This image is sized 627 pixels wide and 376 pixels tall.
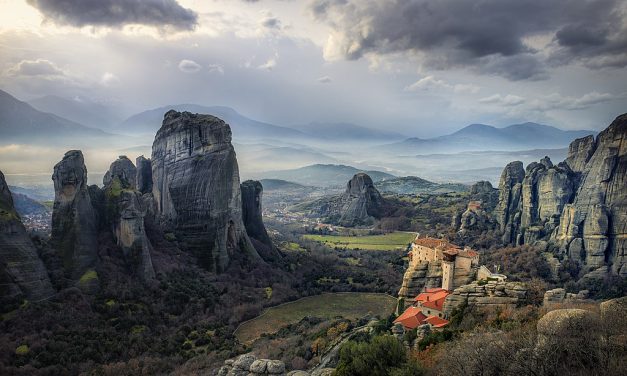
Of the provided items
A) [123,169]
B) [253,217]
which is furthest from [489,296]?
[123,169]

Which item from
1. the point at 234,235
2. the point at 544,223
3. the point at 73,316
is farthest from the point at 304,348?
the point at 544,223

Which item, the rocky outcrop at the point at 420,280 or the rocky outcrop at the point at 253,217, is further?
the rocky outcrop at the point at 253,217

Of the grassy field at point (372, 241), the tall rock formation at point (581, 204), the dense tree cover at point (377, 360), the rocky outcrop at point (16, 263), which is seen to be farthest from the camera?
the grassy field at point (372, 241)

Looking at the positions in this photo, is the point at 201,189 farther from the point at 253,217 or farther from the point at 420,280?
the point at 420,280

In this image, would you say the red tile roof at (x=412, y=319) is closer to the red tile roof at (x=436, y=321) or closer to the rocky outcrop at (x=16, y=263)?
the red tile roof at (x=436, y=321)

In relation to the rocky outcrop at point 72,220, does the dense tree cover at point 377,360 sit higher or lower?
lower

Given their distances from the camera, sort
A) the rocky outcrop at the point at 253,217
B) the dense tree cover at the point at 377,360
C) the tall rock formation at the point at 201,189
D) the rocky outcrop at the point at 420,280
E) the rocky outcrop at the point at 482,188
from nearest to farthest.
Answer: the dense tree cover at the point at 377,360 < the rocky outcrop at the point at 420,280 < the tall rock formation at the point at 201,189 < the rocky outcrop at the point at 253,217 < the rocky outcrop at the point at 482,188

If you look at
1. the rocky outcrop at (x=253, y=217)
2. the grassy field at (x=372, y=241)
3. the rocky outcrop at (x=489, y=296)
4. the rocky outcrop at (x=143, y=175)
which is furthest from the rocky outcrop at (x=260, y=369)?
the grassy field at (x=372, y=241)

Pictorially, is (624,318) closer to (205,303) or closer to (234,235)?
(205,303)
